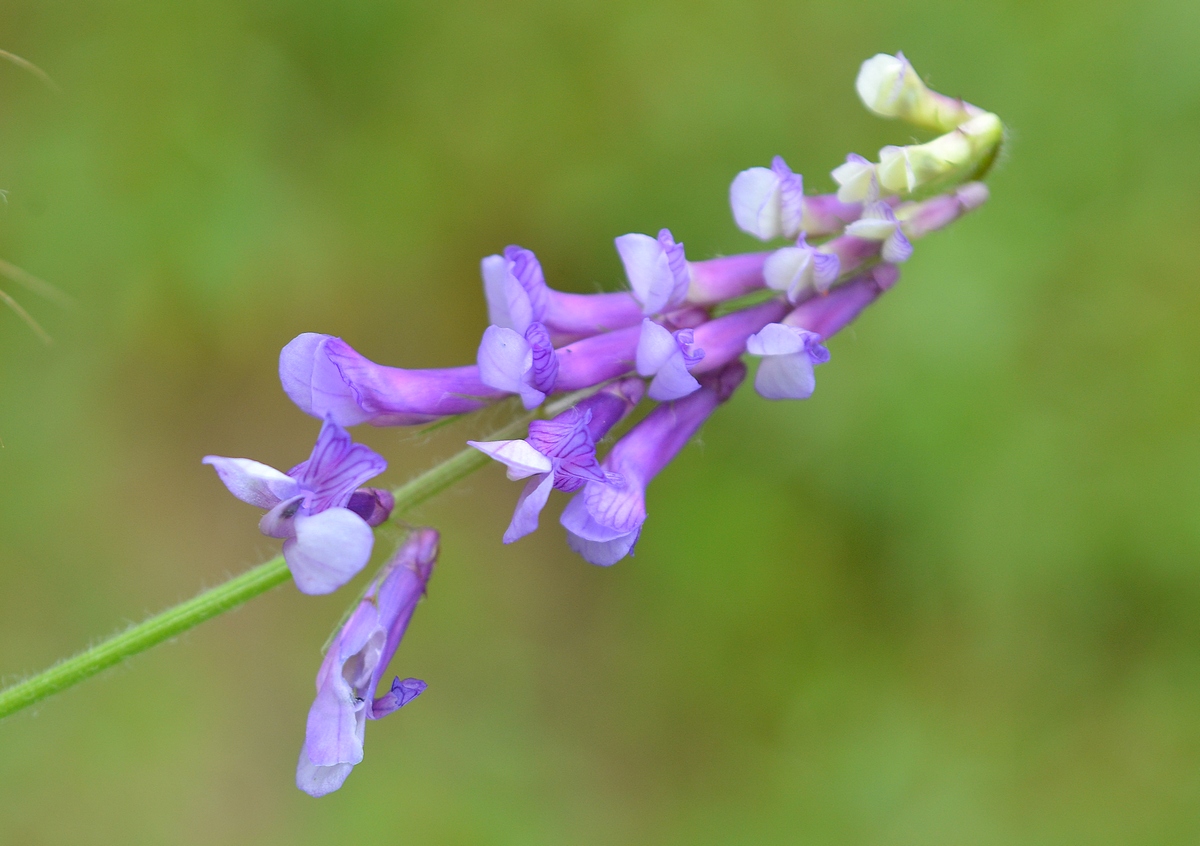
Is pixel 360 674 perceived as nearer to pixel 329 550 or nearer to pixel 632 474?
pixel 329 550

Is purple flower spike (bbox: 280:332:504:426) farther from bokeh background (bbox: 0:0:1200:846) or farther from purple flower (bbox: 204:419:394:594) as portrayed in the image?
bokeh background (bbox: 0:0:1200:846)

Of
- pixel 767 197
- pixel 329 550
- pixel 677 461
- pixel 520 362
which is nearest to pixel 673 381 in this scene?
pixel 520 362

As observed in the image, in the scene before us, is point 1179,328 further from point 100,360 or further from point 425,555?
point 100,360

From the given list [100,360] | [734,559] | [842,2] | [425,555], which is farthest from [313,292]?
[425,555]

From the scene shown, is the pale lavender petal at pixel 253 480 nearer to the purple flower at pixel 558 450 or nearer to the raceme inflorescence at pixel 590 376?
the raceme inflorescence at pixel 590 376

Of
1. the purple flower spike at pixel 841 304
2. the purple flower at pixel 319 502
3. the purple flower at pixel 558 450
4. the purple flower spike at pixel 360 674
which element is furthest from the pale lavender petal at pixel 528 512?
the purple flower spike at pixel 841 304

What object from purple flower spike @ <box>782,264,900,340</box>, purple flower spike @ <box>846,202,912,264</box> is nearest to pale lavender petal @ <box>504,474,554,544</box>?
purple flower spike @ <box>782,264,900,340</box>
